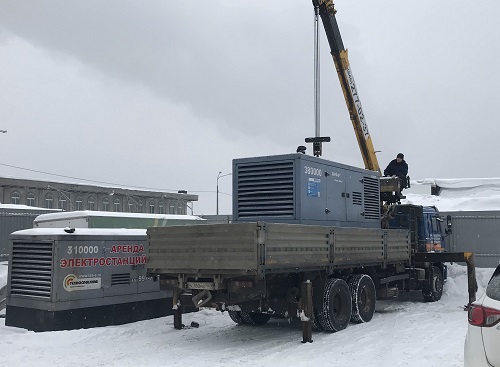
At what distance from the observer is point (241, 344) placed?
9.15 metres

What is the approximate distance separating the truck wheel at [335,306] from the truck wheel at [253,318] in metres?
1.69

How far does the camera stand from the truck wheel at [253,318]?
10906 mm

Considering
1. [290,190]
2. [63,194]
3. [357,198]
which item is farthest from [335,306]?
[63,194]

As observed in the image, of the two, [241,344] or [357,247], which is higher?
[357,247]

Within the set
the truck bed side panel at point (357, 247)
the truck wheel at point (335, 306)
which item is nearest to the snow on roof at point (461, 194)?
the truck bed side panel at point (357, 247)

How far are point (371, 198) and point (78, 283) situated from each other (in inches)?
274

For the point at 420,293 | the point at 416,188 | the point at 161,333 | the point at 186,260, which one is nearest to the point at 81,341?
the point at 161,333

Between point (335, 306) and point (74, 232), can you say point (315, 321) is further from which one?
point (74, 232)

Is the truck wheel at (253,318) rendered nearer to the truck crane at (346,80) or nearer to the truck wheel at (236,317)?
the truck wheel at (236,317)

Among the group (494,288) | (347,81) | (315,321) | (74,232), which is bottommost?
(315,321)

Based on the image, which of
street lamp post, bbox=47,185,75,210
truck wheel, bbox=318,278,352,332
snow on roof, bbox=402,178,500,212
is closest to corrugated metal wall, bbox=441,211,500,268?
snow on roof, bbox=402,178,500,212

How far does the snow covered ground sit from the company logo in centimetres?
93

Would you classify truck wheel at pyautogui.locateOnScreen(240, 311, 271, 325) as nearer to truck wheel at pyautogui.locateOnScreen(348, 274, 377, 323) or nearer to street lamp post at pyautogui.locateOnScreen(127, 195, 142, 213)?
truck wheel at pyautogui.locateOnScreen(348, 274, 377, 323)

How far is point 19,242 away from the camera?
10.9m
